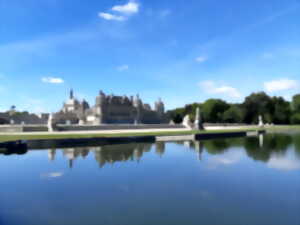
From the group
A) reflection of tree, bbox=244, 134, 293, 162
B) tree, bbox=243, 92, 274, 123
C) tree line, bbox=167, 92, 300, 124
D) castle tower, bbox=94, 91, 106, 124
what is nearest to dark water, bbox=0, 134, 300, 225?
reflection of tree, bbox=244, 134, 293, 162

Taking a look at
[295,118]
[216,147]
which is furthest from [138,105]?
[216,147]

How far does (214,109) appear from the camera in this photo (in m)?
85.8

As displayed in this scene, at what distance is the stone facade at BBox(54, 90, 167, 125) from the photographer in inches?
3150

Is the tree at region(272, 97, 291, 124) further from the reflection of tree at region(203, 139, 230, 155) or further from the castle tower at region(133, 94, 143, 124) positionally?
the reflection of tree at region(203, 139, 230, 155)

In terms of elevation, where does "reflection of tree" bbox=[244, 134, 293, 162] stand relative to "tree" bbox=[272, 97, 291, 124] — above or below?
below

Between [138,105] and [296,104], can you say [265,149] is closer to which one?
[296,104]

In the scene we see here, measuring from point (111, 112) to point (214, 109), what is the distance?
115 ft

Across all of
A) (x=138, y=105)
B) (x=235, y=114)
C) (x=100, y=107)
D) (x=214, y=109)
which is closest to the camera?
(x=235, y=114)

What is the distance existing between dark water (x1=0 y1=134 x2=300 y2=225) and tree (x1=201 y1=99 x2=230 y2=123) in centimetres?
7436

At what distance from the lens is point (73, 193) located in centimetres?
786

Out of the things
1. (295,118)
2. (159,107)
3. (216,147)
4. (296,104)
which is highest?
(159,107)

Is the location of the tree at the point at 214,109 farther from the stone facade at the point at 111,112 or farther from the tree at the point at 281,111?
the stone facade at the point at 111,112

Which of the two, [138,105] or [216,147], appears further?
[138,105]

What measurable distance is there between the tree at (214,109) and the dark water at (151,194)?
244 feet
